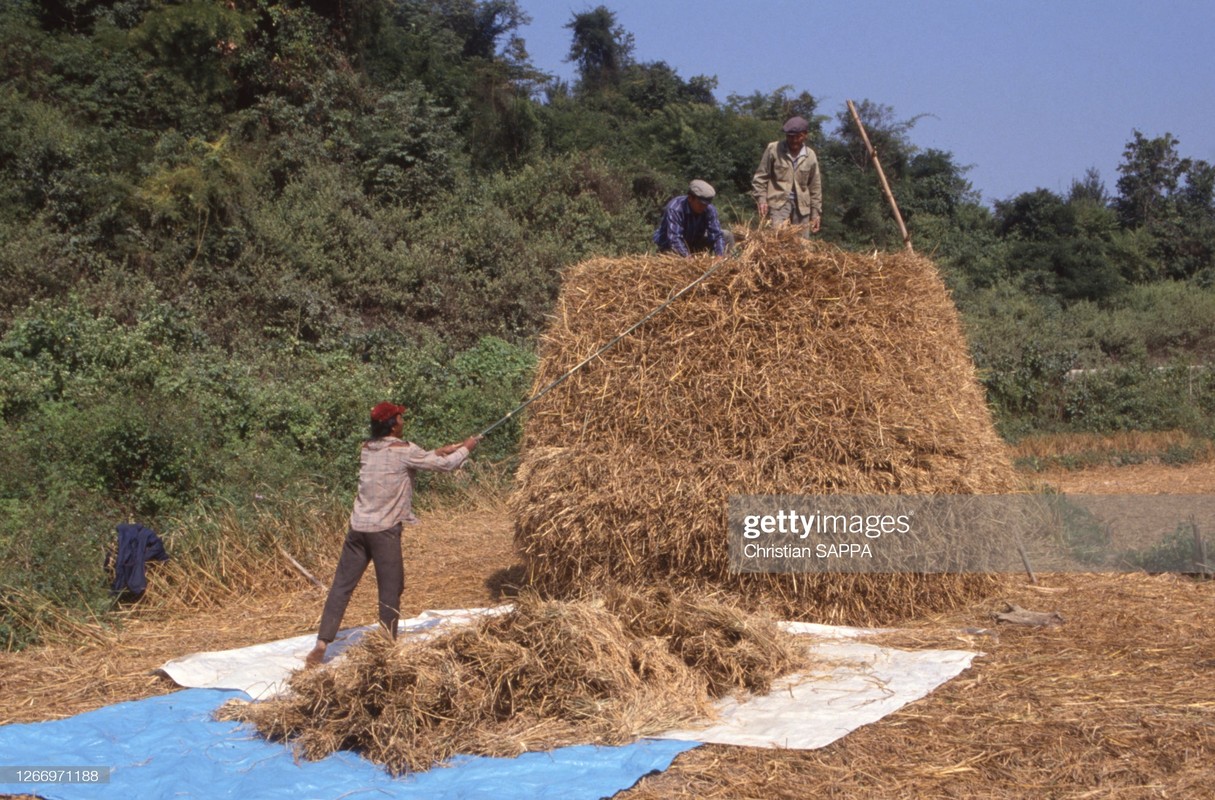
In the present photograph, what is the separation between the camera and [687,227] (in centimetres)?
862

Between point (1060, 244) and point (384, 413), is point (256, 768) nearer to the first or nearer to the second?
point (384, 413)

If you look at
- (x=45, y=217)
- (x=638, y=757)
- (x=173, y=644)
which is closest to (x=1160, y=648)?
(x=638, y=757)

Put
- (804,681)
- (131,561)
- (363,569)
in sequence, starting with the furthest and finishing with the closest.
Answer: (131,561)
(363,569)
(804,681)

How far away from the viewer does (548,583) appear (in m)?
7.35

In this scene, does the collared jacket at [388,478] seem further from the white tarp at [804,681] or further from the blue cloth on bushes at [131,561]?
the blue cloth on bushes at [131,561]

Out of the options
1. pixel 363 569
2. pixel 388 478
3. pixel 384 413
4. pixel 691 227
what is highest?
pixel 691 227

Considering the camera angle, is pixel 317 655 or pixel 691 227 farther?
pixel 691 227

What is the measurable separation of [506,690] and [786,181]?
523 centimetres

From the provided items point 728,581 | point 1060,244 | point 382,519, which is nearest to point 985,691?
point 728,581

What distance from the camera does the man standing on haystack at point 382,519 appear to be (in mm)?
6109

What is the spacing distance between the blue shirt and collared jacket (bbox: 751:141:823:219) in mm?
579

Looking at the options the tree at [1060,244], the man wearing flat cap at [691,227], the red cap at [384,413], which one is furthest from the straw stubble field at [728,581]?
the tree at [1060,244]

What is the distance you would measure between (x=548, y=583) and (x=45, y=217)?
11111 millimetres

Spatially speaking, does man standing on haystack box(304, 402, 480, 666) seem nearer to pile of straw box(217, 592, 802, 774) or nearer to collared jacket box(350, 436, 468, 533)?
collared jacket box(350, 436, 468, 533)
